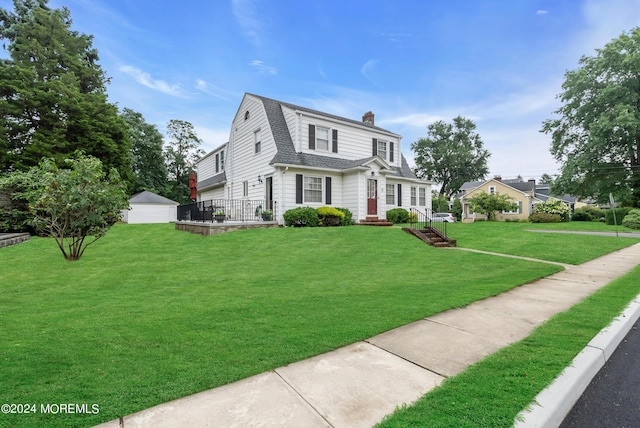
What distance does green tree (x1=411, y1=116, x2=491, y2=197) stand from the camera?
49281 millimetres

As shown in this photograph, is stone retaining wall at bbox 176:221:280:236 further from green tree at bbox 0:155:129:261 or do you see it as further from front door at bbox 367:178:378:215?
front door at bbox 367:178:378:215

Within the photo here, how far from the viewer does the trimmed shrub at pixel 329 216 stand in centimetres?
1548

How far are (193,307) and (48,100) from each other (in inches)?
927

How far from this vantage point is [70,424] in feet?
6.53

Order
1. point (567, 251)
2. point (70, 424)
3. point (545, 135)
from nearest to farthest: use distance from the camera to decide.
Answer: point (70, 424)
point (567, 251)
point (545, 135)

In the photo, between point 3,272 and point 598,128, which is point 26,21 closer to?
point 3,272

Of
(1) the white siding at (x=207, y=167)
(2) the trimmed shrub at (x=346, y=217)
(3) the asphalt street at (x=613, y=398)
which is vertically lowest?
(3) the asphalt street at (x=613, y=398)

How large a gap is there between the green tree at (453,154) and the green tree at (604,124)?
21.6 metres

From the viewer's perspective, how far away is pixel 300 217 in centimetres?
1462

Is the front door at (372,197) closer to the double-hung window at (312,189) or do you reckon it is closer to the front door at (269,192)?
the double-hung window at (312,189)

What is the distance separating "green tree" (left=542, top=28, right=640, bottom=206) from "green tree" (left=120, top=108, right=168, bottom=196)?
42.5 meters

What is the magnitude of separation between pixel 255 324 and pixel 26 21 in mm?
33652

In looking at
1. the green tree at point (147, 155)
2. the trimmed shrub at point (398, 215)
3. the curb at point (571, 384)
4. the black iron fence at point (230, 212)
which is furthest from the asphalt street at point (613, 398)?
the green tree at point (147, 155)

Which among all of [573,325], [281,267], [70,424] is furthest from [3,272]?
[573,325]
